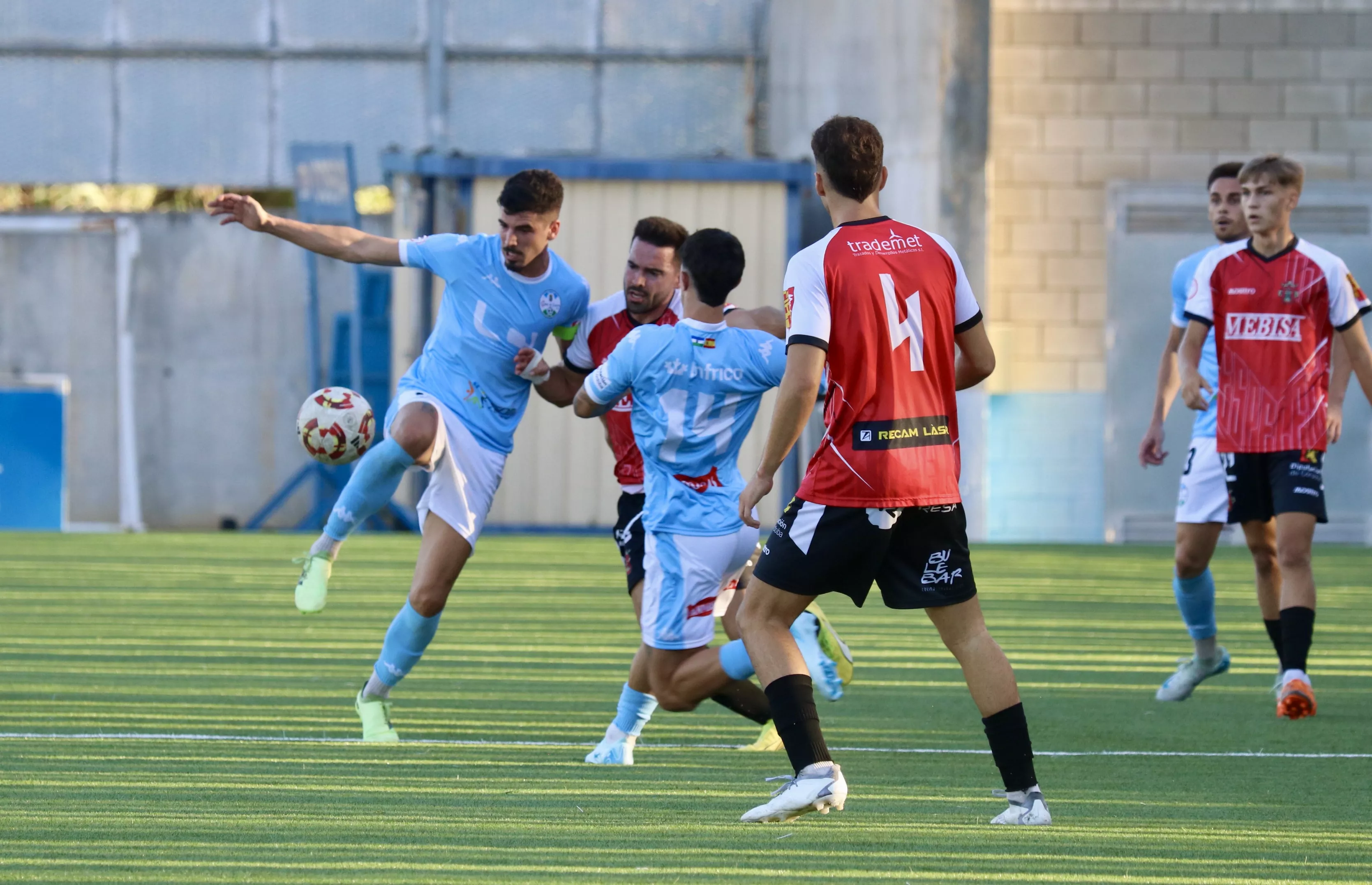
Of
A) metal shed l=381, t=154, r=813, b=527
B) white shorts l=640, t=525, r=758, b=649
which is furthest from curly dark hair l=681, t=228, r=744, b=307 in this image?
metal shed l=381, t=154, r=813, b=527

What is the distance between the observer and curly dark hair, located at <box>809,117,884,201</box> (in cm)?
450

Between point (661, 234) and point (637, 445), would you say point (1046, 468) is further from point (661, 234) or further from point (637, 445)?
point (637, 445)

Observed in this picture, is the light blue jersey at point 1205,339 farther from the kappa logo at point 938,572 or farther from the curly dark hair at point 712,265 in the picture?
the kappa logo at point 938,572

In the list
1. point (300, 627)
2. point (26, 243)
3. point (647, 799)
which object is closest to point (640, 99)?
point (26, 243)

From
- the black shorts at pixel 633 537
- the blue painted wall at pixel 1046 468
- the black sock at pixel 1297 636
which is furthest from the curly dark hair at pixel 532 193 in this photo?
the blue painted wall at pixel 1046 468

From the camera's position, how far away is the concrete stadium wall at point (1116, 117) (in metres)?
18.5

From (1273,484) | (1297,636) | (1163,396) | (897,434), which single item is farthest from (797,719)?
(1163,396)

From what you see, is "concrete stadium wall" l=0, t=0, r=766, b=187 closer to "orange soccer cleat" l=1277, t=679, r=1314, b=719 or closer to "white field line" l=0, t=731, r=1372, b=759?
"orange soccer cleat" l=1277, t=679, r=1314, b=719

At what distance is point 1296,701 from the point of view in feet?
22.3

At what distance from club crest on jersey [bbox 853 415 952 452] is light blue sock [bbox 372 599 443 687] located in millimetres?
2340

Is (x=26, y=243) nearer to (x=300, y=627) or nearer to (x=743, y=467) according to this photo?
(x=743, y=467)

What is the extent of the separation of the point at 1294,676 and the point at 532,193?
3.47 m

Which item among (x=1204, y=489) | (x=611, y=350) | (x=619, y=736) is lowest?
(x=619, y=736)

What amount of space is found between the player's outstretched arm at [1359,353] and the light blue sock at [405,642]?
3.64m
